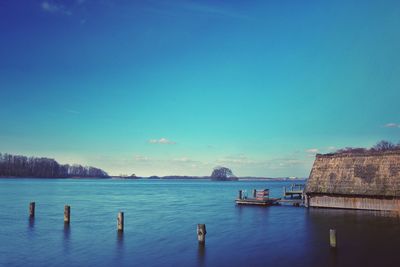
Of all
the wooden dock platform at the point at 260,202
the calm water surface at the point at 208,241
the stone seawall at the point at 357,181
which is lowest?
the calm water surface at the point at 208,241

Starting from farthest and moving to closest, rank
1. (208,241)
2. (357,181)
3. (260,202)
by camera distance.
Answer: (260,202), (357,181), (208,241)

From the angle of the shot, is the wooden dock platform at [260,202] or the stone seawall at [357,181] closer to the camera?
the stone seawall at [357,181]

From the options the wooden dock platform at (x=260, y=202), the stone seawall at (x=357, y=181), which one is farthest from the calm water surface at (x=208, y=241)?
the wooden dock platform at (x=260, y=202)

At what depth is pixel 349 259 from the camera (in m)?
19.4

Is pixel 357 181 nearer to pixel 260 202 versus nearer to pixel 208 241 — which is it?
pixel 260 202

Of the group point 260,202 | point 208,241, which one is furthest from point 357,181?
point 208,241

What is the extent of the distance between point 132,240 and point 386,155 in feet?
90.0

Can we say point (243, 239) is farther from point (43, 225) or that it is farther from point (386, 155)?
point (386, 155)

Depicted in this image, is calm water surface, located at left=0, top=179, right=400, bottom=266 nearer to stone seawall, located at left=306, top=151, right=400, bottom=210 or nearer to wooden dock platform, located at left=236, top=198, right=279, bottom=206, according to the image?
stone seawall, located at left=306, top=151, right=400, bottom=210

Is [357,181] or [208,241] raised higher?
[357,181]

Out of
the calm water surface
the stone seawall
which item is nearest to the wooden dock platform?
the stone seawall

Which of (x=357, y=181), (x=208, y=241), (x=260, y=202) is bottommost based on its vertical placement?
(x=208, y=241)

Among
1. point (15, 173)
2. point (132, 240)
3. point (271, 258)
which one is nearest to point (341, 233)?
point (271, 258)

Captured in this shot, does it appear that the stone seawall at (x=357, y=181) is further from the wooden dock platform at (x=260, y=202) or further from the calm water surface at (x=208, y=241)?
the wooden dock platform at (x=260, y=202)
